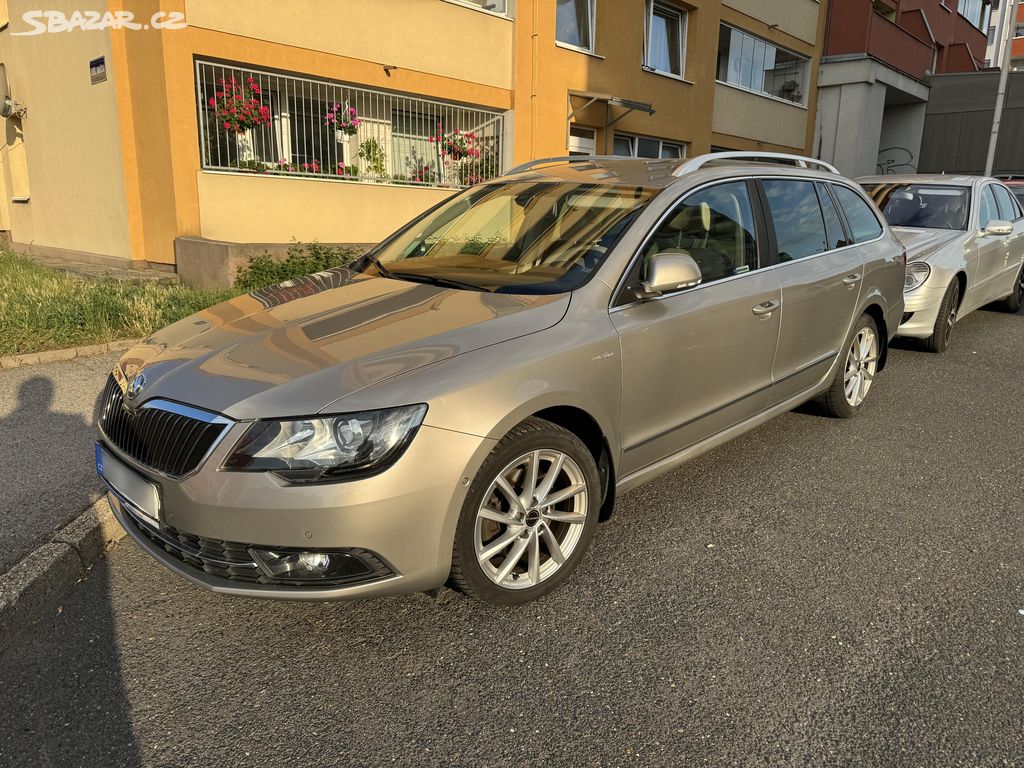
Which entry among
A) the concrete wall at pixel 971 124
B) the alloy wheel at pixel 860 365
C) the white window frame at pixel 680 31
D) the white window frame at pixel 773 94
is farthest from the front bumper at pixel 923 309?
the concrete wall at pixel 971 124

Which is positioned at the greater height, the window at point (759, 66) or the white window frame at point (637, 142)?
the window at point (759, 66)

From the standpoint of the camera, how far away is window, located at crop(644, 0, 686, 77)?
16297 millimetres

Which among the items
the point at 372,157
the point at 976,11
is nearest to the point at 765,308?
the point at 372,157

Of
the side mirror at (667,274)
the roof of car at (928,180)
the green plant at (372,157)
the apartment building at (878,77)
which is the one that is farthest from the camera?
the apartment building at (878,77)

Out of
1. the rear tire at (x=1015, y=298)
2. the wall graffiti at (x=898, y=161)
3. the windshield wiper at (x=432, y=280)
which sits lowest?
the rear tire at (x=1015, y=298)

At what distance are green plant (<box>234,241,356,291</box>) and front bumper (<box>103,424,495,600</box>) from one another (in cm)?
616

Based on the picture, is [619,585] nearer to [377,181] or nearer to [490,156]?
[377,181]

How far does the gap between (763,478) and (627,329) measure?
5.28 ft

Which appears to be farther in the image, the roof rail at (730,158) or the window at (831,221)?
the window at (831,221)

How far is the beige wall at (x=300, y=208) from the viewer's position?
977 cm

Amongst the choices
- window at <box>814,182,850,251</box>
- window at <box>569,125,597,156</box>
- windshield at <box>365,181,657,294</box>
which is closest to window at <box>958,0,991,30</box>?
window at <box>569,125,597,156</box>

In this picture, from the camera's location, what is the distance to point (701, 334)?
3.53 m

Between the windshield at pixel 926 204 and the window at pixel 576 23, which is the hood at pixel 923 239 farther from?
the window at pixel 576 23

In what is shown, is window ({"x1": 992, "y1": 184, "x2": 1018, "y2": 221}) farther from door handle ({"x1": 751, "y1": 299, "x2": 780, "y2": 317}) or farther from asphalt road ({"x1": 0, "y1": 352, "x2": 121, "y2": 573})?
asphalt road ({"x1": 0, "y1": 352, "x2": 121, "y2": 573})
